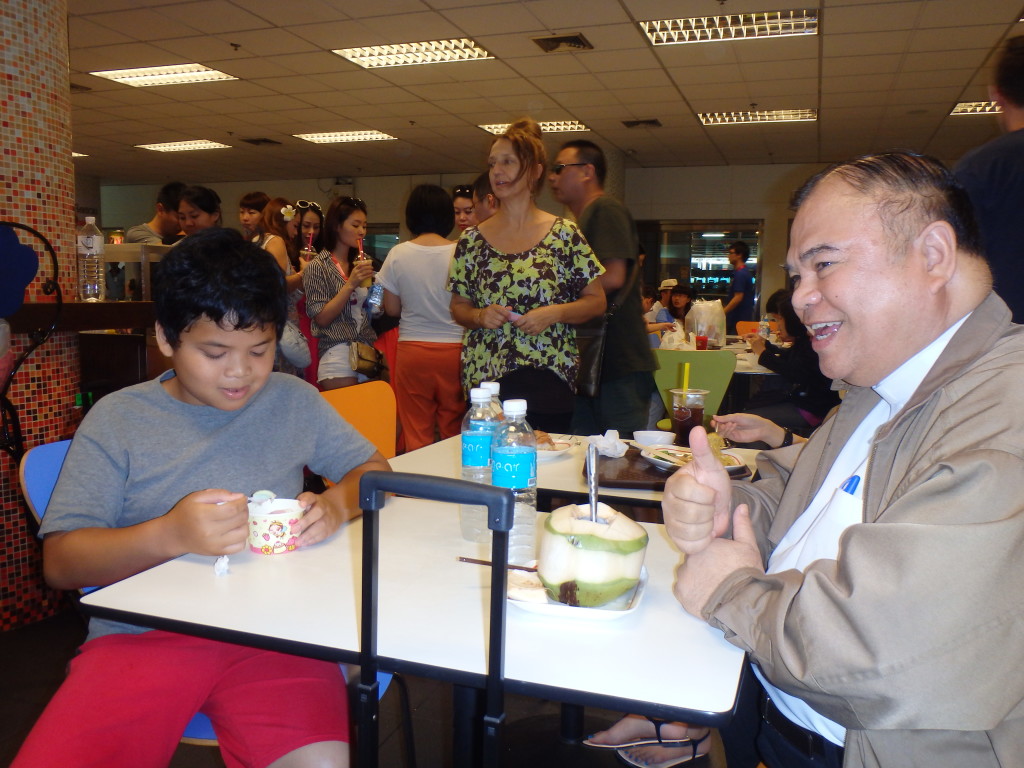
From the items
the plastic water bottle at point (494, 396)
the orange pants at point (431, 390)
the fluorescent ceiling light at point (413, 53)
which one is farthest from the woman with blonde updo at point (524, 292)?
the fluorescent ceiling light at point (413, 53)

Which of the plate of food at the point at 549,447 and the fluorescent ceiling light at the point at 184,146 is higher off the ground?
the fluorescent ceiling light at the point at 184,146

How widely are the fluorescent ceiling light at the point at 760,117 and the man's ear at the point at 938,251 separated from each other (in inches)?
295

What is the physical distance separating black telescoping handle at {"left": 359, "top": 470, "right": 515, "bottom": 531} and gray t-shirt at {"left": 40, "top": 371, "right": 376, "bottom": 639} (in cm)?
68

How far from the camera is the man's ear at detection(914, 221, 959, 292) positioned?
0.93m

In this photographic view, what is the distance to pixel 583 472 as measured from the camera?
1.76 meters

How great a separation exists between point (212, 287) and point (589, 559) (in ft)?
2.65

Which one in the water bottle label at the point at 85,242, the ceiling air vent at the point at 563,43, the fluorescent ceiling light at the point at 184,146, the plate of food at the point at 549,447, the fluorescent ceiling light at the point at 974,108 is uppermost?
the fluorescent ceiling light at the point at 974,108

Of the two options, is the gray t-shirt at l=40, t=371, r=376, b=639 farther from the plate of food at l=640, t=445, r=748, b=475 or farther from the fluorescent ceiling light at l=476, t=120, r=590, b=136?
the fluorescent ceiling light at l=476, t=120, r=590, b=136

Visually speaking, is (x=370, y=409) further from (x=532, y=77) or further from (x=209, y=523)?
(x=532, y=77)

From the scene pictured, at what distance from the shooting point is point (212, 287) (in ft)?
4.29

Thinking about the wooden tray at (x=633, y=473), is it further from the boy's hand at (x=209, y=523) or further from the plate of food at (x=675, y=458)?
the boy's hand at (x=209, y=523)

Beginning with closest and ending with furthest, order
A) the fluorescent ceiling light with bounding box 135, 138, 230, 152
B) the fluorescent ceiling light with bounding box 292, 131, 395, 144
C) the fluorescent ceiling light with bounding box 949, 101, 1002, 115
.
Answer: the fluorescent ceiling light with bounding box 949, 101, 1002, 115 < the fluorescent ceiling light with bounding box 292, 131, 395, 144 < the fluorescent ceiling light with bounding box 135, 138, 230, 152

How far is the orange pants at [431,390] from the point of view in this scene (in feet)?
9.89

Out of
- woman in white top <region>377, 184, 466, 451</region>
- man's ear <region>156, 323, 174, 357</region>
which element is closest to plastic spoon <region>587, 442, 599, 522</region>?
man's ear <region>156, 323, 174, 357</region>
